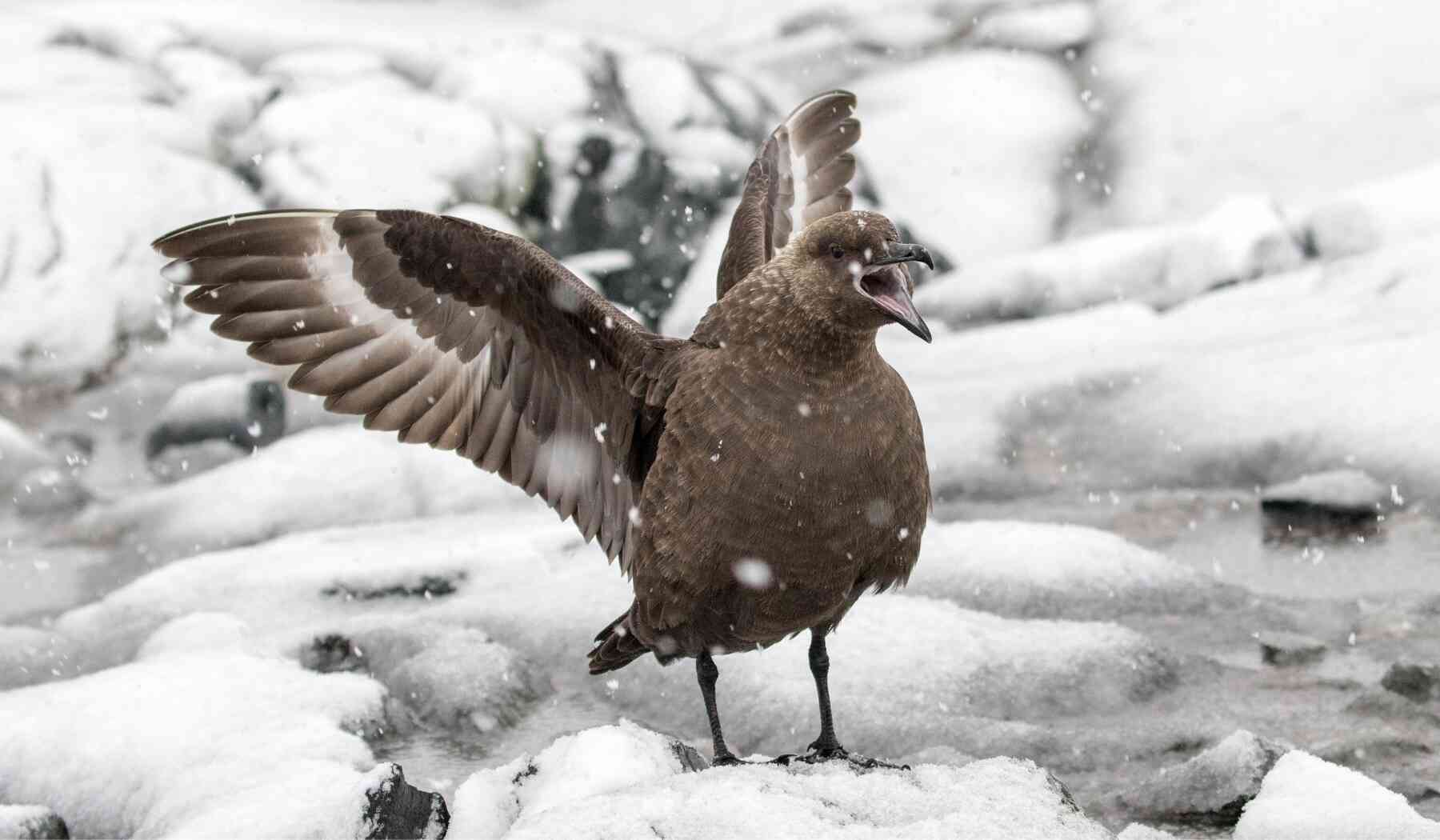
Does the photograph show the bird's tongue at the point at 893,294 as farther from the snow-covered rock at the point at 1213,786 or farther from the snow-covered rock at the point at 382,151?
the snow-covered rock at the point at 382,151

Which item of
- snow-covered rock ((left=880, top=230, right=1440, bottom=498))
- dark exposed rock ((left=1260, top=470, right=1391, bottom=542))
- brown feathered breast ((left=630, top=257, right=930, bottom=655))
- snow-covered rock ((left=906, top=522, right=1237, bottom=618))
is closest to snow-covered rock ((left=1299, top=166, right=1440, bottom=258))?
snow-covered rock ((left=880, top=230, right=1440, bottom=498))

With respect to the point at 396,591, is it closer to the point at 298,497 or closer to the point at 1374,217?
the point at 298,497

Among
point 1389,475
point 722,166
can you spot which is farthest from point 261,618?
point 722,166

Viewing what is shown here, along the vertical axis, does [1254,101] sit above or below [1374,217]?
above

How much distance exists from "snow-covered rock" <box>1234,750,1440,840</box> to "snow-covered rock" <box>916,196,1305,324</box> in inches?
296

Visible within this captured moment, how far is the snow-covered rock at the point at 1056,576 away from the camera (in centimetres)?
591

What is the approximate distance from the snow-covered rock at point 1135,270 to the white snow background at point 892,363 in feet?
0.12

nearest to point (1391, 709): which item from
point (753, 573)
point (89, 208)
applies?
point (753, 573)

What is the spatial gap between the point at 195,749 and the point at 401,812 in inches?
44.8

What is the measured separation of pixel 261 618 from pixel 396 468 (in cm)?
214

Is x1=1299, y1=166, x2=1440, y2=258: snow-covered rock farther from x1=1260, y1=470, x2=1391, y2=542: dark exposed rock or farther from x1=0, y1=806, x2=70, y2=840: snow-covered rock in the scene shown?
x1=0, y1=806, x2=70, y2=840: snow-covered rock

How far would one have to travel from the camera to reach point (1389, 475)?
684 centimetres

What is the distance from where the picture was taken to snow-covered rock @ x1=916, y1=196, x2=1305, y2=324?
10953mm

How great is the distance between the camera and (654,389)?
3.91 metres
